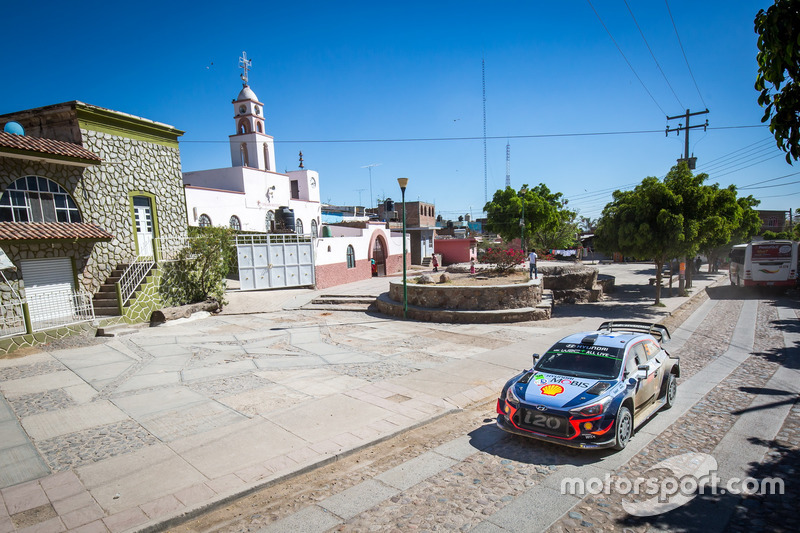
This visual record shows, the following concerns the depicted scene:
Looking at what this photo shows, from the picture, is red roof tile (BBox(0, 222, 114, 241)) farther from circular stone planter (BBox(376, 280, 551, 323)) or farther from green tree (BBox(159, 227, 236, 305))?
circular stone planter (BBox(376, 280, 551, 323))

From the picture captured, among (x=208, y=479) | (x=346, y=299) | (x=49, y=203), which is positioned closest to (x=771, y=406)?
(x=208, y=479)

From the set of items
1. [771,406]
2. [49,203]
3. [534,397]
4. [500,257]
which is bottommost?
[771,406]

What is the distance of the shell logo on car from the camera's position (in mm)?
5535

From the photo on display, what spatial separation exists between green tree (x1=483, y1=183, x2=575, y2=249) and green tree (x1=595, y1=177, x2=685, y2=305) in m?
23.6

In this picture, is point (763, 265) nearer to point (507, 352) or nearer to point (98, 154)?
point (507, 352)

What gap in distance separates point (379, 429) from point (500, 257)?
1340cm

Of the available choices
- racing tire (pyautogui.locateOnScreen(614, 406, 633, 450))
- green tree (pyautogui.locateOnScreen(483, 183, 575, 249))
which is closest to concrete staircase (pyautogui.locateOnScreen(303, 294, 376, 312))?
racing tire (pyautogui.locateOnScreen(614, 406, 633, 450))

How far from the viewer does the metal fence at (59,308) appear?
38.7 ft

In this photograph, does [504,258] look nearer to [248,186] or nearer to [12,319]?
[12,319]

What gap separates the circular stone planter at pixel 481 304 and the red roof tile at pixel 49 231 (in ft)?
35.7

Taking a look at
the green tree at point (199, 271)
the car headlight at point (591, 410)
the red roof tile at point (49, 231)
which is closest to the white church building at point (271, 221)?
the green tree at point (199, 271)

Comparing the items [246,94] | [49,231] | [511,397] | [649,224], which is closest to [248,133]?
[246,94]

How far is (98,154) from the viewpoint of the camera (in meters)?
13.9

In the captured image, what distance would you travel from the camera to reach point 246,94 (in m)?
28.9
